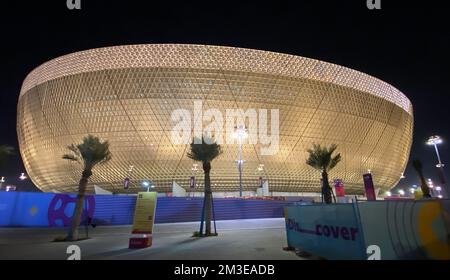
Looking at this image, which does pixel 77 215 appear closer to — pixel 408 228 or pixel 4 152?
pixel 4 152

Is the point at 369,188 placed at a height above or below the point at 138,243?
above

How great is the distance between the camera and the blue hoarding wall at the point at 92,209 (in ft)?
69.8

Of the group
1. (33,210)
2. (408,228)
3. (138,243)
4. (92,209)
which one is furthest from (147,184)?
(408,228)

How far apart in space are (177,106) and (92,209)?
78.2ft

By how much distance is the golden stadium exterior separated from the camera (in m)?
41.9

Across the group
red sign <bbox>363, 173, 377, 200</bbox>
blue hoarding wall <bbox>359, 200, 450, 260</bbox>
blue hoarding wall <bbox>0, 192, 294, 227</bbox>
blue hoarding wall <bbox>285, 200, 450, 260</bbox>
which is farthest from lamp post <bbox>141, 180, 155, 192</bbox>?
blue hoarding wall <bbox>359, 200, 450, 260</bbox>

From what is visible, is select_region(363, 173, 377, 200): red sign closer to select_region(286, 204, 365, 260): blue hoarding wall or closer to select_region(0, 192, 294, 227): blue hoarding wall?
select_region(286, 204, 365, 260): blue hoarding wall

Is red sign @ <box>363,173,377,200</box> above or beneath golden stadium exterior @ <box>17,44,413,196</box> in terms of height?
beneath

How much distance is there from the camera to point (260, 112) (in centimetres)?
4469

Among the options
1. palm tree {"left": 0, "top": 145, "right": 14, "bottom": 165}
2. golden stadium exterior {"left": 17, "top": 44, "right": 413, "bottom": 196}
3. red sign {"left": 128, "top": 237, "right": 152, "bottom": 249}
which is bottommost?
red sign {"left": 128, "top": 237, "right": 152, "bottom": 249}

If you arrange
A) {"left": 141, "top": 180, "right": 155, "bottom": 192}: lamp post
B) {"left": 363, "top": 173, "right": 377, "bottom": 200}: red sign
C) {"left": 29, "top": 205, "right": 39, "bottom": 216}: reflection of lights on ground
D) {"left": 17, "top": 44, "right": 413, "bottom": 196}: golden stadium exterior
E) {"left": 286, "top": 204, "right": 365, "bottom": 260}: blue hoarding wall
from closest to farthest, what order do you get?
{"left": 286, "top": 204, "right": 365, "bottom": 260}: blue hoarding wall → {"left": 363, "top": 173, "right": 377, "bottom": 200}: red sign → {"left": 29, "top": 205, "right": 39, "bottom": 216}: reflection of lights on ground → {"left": 17, "top": 44, "right": 413, "bottom": 196}: golden stadium exterior → {"left": 141, "top": 180, "right": 155, "bottom": 192}: lamp post

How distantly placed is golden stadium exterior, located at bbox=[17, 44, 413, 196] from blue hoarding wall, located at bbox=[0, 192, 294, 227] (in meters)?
19.5

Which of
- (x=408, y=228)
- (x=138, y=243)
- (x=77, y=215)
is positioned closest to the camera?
(x=408, y=228)

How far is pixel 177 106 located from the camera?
42.6m
